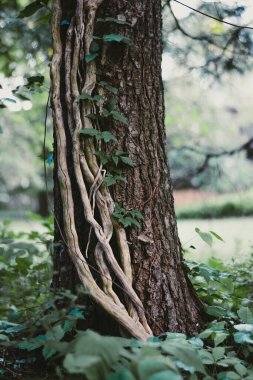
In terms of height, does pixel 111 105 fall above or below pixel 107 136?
above

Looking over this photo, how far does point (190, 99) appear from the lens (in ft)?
31.4

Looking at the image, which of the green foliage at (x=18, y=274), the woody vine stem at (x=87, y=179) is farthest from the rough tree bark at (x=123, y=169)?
the green foliage at (x=18, y=274)

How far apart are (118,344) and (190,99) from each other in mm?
9044

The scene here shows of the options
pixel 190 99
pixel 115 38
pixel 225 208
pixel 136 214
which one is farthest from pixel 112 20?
pixel 225 208

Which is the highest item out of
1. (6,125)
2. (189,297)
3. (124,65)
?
(6,125)

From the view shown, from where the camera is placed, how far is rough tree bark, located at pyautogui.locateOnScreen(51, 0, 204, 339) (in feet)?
5.67

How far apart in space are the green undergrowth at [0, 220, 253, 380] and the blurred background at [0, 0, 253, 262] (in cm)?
36

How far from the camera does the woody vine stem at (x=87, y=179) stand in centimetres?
165

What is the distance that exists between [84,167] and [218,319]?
0.93 meters

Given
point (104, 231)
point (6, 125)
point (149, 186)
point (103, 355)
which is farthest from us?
point (6, 125)

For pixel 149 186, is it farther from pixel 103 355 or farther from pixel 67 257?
pixel 103 355

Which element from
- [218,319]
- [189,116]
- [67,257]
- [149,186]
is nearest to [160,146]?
[149,186]

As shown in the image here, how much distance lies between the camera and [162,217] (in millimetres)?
1852

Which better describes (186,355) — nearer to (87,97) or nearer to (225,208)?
(87,97)
